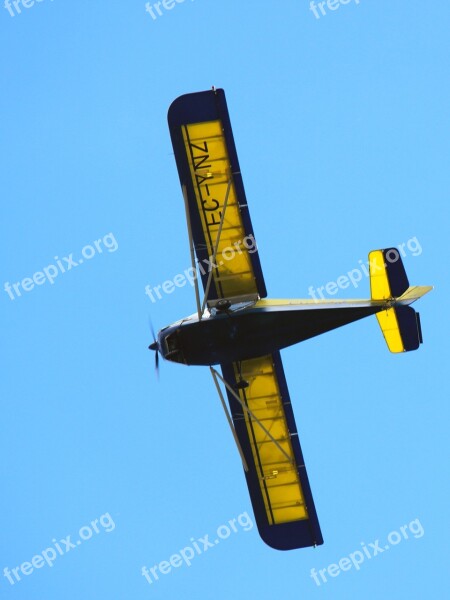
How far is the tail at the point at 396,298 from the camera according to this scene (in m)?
23.1

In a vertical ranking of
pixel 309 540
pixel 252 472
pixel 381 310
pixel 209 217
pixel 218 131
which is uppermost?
pixel 218 131

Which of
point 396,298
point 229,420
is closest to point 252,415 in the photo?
point 229,420

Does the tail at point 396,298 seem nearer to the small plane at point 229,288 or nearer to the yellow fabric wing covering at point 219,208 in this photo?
the small plane at point 229,288

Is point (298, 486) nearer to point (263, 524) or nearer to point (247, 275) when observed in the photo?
point (263, 524)

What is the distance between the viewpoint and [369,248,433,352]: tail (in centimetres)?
2312

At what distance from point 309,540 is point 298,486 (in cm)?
127

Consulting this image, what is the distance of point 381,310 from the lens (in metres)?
23.2

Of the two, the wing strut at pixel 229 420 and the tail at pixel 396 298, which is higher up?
the tail at pixel 396 298

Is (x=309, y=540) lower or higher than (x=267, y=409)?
lower

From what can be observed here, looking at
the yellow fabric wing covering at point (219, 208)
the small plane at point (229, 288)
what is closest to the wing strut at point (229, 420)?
the small plane at point (229, 288)

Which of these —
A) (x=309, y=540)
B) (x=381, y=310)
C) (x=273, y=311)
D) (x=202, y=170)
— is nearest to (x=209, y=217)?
(x=202, y=170)

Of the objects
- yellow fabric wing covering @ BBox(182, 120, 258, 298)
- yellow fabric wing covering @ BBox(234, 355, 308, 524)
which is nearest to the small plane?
yellow fabric wing covering @ BBox(182, 120, 258, 298)

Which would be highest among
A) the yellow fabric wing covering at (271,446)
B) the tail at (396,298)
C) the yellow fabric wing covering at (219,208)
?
the yellow fabric wing covering at (219,208)

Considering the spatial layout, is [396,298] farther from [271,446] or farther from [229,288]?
[271,446]
